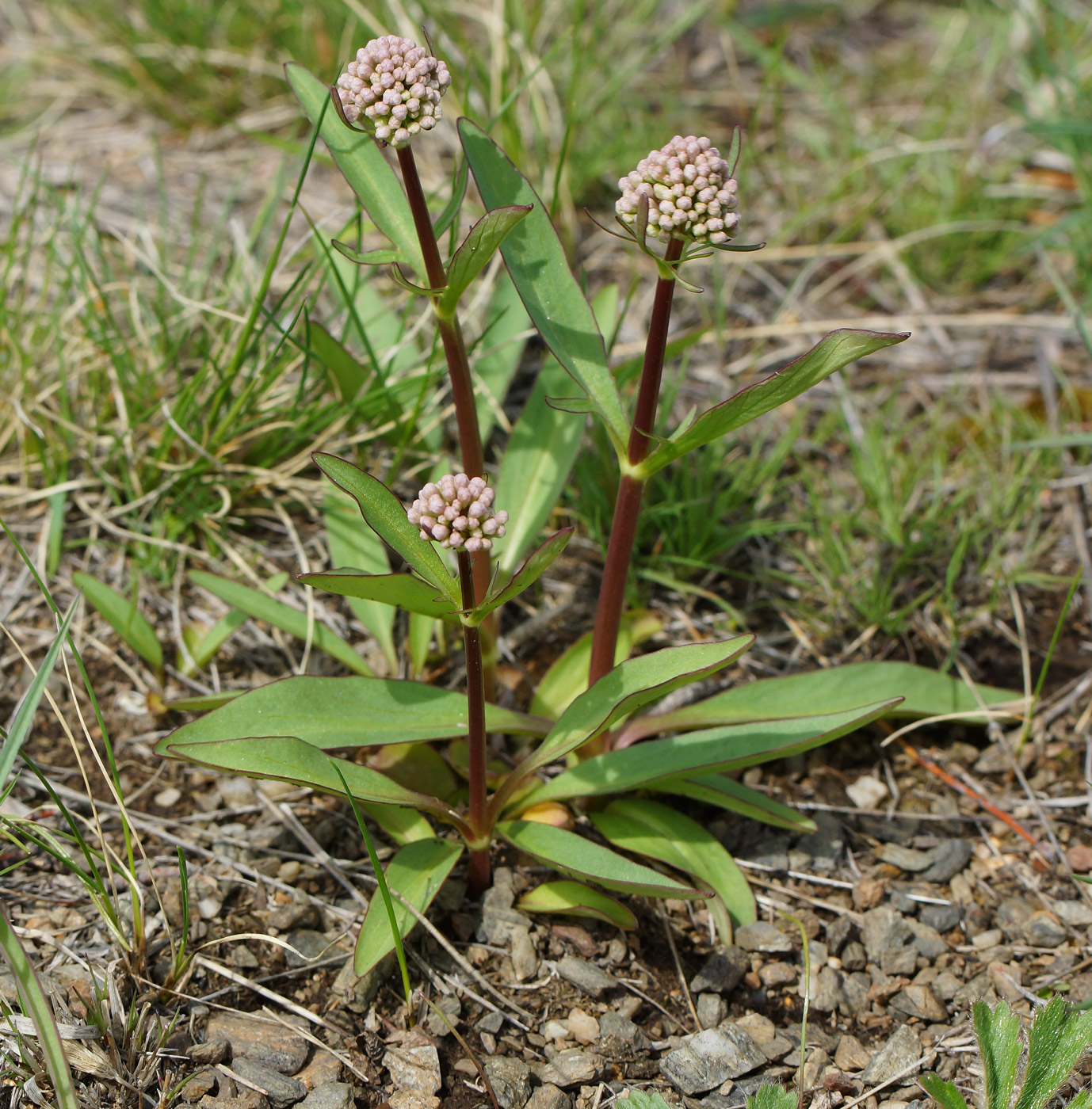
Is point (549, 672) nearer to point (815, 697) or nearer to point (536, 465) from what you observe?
point (536, 465)

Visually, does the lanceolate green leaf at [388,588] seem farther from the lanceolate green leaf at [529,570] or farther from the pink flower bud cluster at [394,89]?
the pink flower bud cluster at [394,89]

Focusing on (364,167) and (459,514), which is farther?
(364,167)

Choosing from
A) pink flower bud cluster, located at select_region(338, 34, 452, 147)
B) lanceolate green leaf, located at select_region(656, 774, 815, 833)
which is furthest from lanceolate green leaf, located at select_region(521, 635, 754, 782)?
pink flower bud cluster, located at select_region(338, 34, 452, 147)

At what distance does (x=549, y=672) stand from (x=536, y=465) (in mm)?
681

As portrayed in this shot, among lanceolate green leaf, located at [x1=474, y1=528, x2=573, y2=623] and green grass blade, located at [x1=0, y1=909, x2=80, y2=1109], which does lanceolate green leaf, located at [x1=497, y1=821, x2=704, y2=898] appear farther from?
green grass blade, located at [x1=0, y1=909, x2=80, y2=1109]

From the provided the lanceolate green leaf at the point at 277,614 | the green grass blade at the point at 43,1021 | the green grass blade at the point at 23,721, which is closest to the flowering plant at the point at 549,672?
the lanceolate green leaf at the point at 277,614

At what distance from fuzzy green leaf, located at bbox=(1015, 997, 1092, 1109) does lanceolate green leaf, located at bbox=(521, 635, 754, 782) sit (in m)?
1.07

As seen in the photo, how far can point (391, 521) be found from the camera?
2344 mm

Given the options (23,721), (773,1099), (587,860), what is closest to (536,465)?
(587,860)

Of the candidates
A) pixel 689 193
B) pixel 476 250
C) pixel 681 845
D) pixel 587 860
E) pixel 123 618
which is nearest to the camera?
pixel 689 193

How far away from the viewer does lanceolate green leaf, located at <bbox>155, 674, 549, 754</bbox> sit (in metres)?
2.69

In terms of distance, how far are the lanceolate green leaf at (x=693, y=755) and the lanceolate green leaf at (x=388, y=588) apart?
0.66 metres

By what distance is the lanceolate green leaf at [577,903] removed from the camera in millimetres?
2773

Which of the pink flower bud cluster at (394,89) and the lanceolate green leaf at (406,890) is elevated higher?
the pink flower bud cluster at (394,89)
